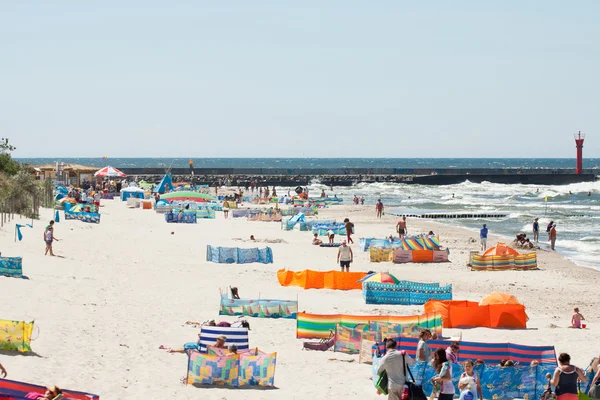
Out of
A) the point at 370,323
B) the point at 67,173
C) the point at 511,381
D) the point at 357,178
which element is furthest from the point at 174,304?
the point at 357,178

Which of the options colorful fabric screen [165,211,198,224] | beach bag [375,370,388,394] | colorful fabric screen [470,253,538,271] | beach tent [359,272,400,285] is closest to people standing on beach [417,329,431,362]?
beach bag [375,370,388,394]

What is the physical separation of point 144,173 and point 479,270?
74025mm

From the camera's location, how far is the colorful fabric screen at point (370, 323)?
12.4 meters

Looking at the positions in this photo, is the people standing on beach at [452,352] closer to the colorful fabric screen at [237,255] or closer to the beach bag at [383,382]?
the beach bag at [383,382]

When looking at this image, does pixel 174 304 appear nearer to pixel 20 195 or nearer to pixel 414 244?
pixel 414 244

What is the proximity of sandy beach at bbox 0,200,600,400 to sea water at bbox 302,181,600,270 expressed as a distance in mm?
5655

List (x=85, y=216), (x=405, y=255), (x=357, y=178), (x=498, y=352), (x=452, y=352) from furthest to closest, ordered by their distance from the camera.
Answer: (x=357, y=178) → (x=85, y=216) → (x=405, y=255) → (x=498, y=352) → (x=452, y=352)

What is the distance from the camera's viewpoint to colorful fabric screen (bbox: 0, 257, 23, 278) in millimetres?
15906

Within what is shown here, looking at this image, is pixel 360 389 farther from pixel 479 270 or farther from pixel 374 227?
pixel 374 227

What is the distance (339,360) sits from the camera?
39.0ft

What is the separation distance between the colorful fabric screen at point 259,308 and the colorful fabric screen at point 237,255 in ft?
25.7

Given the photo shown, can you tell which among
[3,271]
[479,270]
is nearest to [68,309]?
[3,271]

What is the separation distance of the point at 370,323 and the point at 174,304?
4.78 metres

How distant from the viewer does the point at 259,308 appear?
48.6 feet
